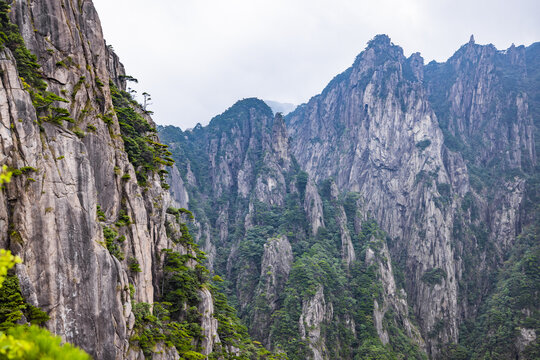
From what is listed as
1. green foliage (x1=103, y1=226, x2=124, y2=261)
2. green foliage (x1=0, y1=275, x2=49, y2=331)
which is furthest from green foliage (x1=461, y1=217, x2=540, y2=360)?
green foliage (x1=0, y1=275, x2=49, y2=331)

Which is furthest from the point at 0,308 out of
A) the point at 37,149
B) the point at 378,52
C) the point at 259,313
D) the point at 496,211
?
the point at 378,52

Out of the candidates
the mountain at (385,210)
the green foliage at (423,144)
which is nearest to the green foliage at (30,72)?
the mountain at (385,210)

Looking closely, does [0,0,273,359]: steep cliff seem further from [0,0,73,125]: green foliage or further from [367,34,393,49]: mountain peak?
[367,34,393,49]: mountain peak

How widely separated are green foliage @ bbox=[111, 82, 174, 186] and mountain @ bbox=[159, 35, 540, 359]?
1788 inches

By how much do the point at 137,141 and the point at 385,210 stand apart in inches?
4164

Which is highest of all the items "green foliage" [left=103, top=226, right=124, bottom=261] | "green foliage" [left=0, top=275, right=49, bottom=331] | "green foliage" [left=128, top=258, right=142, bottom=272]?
"green foliage" [left=103, top=226, right=124, bottom=261]

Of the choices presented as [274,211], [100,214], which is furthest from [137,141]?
[274,211]

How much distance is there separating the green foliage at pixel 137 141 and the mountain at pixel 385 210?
45427 millimetres

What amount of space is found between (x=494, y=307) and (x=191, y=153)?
10723cm

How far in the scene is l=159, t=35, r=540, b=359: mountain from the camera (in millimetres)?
74812

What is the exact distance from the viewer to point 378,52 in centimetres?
15175

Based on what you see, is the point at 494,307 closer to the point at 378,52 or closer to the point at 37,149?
the point at 37,149

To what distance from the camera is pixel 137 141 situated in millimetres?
30516

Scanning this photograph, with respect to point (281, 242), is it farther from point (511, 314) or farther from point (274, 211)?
point (511, 314)
